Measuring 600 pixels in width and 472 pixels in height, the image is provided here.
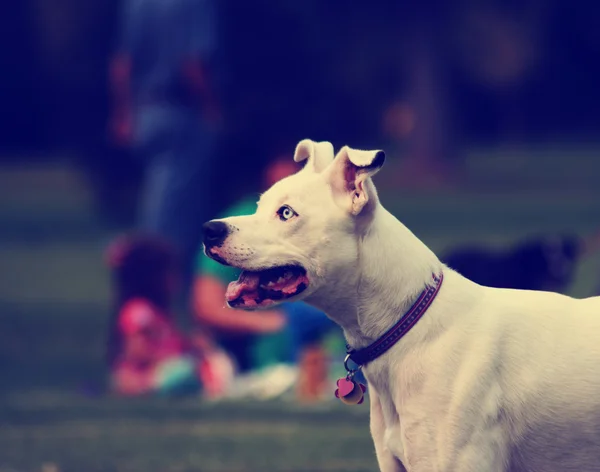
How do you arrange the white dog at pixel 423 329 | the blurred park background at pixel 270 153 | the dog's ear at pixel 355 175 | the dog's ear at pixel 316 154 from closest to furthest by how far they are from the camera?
the white dog at pixel 423 329
the dog's ear at pixel 355 175
the dog's ear at pixel 316 154
the blurred park background at pixel 270 153

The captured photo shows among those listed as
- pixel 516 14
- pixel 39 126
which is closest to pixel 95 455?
pixel 516 14

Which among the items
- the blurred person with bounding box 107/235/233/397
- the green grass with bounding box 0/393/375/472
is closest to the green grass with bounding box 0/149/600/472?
the green grass with bounding box 0/393/375/472

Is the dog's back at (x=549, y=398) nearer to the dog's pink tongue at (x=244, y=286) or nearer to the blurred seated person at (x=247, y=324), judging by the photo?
the dog's pink tongue at (x=244, y=286)

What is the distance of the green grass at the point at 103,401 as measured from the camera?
9.89m

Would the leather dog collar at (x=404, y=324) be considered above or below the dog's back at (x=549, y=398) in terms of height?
above

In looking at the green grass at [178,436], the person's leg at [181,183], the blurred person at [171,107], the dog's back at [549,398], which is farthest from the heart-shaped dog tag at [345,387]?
the person's leg at [181,183]

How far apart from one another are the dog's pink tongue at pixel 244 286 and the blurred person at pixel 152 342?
5935 millimetres

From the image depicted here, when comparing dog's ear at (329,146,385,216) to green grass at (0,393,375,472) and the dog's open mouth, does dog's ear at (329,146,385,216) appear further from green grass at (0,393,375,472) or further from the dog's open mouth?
green grass at (0,393,375,472)

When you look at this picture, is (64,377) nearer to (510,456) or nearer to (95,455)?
(95,455)

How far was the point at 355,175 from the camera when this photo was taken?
636 centimetres

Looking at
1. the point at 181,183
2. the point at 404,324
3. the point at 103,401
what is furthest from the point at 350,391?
the point at 181,183

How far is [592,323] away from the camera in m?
6.39

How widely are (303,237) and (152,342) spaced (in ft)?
20.8

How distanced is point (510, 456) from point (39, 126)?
45707mm
